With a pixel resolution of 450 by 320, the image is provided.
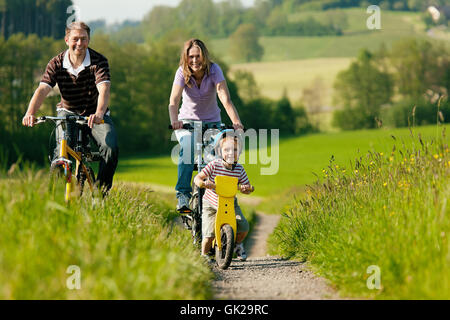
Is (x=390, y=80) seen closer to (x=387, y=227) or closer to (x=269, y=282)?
(x=269, y=282)

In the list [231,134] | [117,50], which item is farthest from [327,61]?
[231,134]

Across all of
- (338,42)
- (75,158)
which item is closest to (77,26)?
(75,158)

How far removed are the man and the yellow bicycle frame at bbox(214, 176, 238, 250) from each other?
1.22 m

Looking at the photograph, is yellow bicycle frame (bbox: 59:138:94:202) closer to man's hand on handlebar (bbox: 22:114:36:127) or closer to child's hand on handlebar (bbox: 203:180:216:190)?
man's hand on handlebar (bbox: 22:114:36:127)

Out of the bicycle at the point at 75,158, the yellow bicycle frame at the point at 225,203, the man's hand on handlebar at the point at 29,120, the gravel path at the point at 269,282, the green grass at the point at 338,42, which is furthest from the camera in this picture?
the green grass at the point at 338,42

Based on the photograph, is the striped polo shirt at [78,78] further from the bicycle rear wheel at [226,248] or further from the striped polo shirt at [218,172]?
the bicycle rear wheel at [226,248]

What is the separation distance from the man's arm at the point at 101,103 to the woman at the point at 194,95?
732 millimetres

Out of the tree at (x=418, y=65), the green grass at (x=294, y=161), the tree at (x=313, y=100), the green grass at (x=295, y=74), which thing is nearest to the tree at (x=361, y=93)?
the tree at (x=418, y=65)

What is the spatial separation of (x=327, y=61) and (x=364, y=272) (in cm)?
9673

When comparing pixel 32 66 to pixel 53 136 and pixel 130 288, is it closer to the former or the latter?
pixel 53 136

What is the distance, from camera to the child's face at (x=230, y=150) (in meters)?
6.01

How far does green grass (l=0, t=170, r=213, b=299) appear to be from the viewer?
3434mm

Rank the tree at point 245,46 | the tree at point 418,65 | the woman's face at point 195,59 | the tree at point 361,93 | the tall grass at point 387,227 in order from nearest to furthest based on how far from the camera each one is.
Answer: the tall grass at point 387,227, the woman's face at point 195,59, the tree at point 361,93, the tree at point 418,65, the tree at point 245,46

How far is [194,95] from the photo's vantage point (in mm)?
6492
